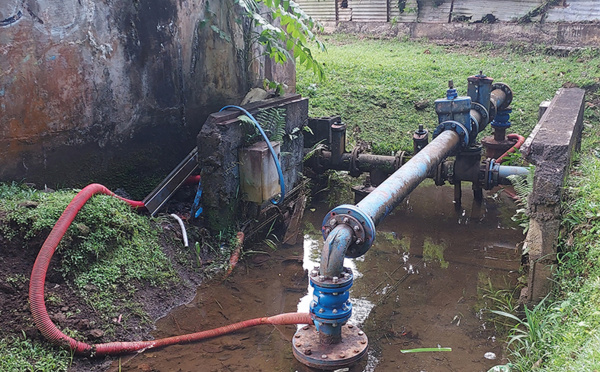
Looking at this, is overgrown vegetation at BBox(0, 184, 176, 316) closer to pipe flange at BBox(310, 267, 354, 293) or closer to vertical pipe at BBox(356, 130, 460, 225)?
pipe flange at BBox(310, 267, 354, 293)

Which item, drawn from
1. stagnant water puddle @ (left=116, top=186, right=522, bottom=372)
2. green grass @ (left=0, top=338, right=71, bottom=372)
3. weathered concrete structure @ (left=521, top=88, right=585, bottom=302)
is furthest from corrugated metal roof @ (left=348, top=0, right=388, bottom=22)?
green grass @ (left=0, top=338, right=71, bottom=372)

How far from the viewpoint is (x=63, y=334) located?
337 centimetres

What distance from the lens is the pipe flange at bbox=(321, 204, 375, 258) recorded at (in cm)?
318

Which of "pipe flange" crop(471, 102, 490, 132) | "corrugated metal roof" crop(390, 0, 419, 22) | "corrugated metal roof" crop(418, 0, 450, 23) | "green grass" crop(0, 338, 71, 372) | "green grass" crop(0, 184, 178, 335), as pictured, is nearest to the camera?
"green grass" crop(0, 338, 71, 372)

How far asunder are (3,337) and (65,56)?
244 centimetres

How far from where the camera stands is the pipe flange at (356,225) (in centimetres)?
318

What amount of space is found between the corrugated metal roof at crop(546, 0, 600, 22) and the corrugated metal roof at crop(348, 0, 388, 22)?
14.2 feet

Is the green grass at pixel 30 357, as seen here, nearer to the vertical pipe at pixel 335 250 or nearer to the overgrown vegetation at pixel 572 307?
the vertical pipe at pixel 335 250

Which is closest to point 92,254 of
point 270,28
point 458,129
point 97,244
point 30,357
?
point 97,244

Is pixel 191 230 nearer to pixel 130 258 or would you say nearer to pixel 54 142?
pixel 130 258

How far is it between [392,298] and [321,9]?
41.7ft

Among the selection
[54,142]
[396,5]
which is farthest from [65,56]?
[396,5]

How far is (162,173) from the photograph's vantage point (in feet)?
18.1

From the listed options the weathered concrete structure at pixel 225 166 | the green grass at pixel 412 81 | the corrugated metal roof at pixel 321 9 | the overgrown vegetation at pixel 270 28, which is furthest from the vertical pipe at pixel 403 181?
the corrugated metal roof at pixel 321 9
